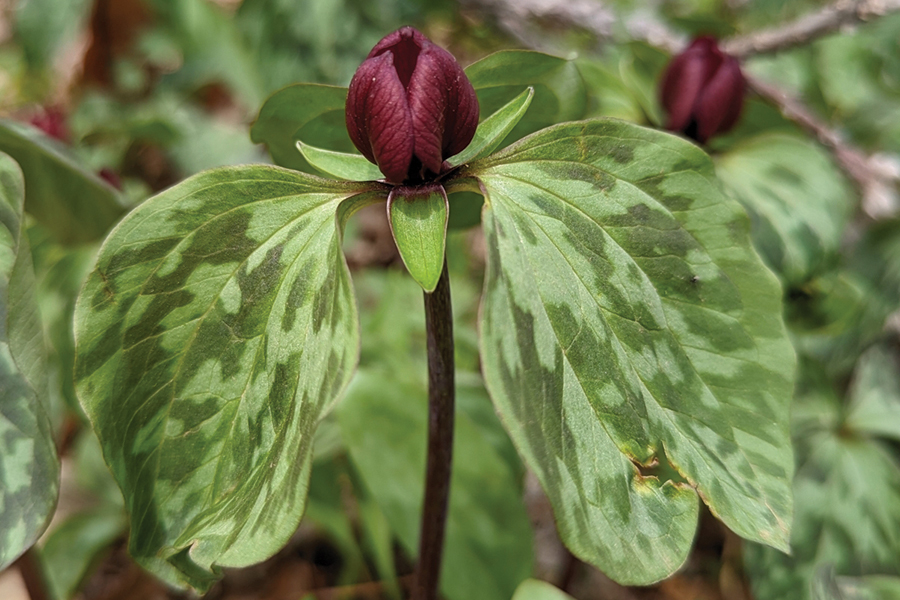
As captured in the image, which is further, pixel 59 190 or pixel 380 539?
pixel 380 539

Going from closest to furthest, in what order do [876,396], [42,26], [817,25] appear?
1. [876,396]
2. [817,25]
3. [42,26]

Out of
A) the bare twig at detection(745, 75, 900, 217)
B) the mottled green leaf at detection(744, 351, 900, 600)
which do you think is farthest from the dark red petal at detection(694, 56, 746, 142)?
the mottled green leaf at detection(744, 351, 900, 600)

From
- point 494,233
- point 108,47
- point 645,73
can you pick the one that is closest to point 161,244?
point 494,233

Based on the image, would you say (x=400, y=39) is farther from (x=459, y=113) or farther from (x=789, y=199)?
(x=789, y=199)

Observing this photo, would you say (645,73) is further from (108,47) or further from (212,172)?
(108,47)

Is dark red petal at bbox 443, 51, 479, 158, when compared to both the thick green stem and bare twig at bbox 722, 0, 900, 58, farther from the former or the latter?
bare twig at bbox 722, 0, 900, 58

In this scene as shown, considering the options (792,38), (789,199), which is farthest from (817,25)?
(789,199)

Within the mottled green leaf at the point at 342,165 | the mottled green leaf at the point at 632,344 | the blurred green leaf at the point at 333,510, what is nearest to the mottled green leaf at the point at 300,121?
the mottled green leaf at the point at 342,165
